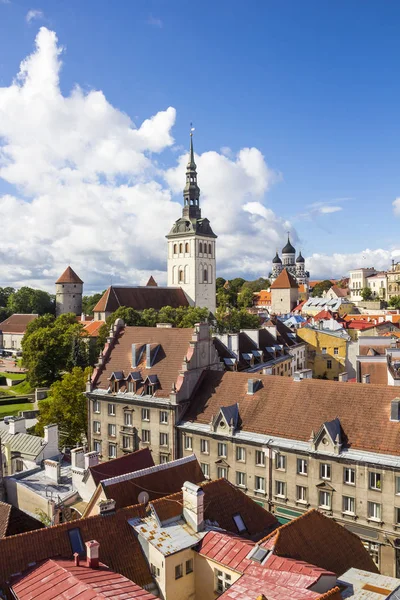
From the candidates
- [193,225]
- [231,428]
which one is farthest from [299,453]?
[193,225]

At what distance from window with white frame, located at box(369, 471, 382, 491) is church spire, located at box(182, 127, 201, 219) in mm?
116453

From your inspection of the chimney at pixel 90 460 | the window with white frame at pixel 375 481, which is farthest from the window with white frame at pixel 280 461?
the chimney at pixel 90 460

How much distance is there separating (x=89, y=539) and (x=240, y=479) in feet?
64.0

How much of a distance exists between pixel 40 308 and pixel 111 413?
433 feet

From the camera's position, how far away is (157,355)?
49.3 m

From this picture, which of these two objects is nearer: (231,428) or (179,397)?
(231,428)

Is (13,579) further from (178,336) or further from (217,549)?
(178,336)

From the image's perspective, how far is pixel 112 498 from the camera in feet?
86.3

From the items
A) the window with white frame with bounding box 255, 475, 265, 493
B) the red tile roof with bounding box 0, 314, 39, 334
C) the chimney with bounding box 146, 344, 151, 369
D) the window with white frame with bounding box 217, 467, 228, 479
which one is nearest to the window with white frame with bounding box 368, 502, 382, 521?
the window with white frame with bounding box 255, 475, 265, 493

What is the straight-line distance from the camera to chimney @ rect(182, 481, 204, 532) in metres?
23.5

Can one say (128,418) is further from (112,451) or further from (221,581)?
(221,581)

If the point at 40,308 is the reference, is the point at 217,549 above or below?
below

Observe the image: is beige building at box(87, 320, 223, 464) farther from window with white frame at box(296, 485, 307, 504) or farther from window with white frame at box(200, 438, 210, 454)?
window with white frame at box(296, 485, 307, 504)

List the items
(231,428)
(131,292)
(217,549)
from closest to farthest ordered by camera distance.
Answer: (217,549)
(231,428)
(131,292)
